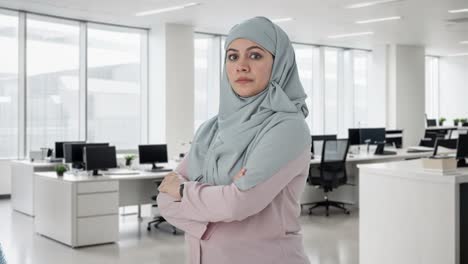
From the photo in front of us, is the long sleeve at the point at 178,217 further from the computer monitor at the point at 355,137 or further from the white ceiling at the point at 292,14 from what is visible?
the computer monitor at the point at 355,137

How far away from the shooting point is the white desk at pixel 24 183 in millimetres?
8509

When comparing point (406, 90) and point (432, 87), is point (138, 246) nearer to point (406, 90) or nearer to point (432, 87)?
point (406, 90)

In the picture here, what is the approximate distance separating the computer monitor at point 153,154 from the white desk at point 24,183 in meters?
1.96

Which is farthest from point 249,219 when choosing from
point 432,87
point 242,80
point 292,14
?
point 432,87

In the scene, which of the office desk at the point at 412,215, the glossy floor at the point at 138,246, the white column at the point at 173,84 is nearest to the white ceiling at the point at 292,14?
the white column at the point at 173,84

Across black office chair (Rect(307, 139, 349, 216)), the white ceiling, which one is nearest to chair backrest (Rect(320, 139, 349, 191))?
black office chair (Rect(307, 139, 349, 216))

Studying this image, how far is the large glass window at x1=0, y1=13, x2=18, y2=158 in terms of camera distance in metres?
10.3

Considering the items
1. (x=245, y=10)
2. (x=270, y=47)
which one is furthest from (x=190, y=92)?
(x=270, y=47)

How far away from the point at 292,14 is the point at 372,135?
2853 mm

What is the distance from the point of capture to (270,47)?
1576 millimetres

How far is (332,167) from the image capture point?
8.36m

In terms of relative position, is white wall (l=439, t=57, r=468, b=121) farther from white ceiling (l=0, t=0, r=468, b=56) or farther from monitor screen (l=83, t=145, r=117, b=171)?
monitor screen (l=83, t=145, r=117, b=171)

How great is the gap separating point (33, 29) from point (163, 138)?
3466 mm

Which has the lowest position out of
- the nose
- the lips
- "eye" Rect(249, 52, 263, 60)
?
the lips
